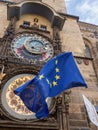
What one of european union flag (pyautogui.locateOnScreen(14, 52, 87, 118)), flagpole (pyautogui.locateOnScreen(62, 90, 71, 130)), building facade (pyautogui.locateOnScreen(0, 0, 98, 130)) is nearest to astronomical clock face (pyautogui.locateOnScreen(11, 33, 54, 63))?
building facade (pyautogui.locateOnScreen(0, 0, 98, 130))

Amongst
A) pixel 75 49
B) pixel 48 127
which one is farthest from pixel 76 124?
pixel 75 49

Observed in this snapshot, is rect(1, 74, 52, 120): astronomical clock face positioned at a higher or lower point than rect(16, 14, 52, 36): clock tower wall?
lower

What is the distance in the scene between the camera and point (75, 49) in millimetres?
8438

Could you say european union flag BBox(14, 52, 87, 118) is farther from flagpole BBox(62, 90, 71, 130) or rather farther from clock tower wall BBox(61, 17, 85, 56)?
clock tower wall BBox(61, 17, 85, 56)

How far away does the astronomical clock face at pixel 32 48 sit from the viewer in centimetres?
718

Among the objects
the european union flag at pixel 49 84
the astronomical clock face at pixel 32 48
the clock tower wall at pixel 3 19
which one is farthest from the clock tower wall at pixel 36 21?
the european union flag at pixel 49 84

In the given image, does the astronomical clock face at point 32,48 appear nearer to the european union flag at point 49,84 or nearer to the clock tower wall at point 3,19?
the clock tower wall at point 3,19

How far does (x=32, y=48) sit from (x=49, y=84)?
138 inches

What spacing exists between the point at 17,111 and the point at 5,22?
181 inches

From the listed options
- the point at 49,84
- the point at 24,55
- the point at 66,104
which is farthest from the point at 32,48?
the point at 49,84

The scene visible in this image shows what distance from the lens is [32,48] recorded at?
295 inches

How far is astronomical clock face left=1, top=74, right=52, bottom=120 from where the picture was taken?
5.41 metres

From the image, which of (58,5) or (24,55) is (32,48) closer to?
(24,55)

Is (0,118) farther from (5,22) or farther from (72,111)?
(5,22)
